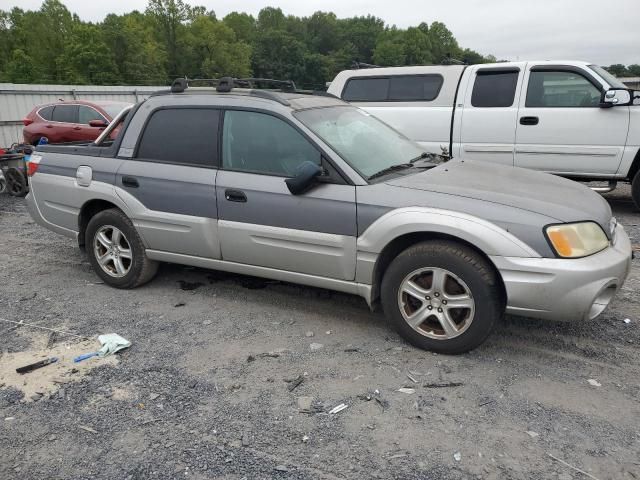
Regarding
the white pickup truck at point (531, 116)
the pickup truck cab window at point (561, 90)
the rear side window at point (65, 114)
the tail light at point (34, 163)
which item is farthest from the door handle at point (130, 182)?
the rear side window at point (65, 114)

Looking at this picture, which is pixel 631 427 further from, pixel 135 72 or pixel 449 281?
pixel 135 72

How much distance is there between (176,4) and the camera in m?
81.3

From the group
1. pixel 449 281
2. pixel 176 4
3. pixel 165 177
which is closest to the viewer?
pixel 449 281

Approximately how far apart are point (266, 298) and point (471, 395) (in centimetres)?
206

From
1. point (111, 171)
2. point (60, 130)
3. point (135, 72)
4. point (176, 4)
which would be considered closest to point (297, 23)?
point (176, 4)

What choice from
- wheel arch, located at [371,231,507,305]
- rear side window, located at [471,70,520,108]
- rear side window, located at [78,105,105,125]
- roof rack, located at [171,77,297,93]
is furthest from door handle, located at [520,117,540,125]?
rear side window, located at [78,105,105,125]

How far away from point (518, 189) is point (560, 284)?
788 millimetres

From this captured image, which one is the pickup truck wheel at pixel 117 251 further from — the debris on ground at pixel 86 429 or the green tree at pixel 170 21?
the green tree at pixel 170 21

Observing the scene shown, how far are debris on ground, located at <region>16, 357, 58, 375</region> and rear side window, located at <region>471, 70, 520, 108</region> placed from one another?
6.26 m

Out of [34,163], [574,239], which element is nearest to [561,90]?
[574,239]

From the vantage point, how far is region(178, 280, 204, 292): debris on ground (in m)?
4.88

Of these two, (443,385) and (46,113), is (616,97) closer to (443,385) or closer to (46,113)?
(443,385)

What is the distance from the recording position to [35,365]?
11.6 ft

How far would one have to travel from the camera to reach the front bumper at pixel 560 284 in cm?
312
